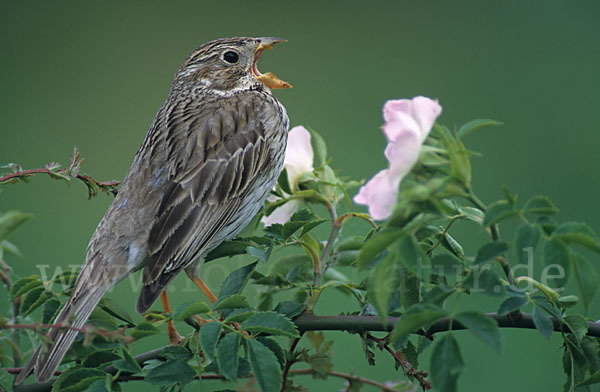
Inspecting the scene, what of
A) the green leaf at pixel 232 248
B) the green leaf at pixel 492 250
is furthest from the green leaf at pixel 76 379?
the green leaf at pixel 492 250

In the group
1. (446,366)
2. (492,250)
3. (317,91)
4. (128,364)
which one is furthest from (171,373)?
(317,91)

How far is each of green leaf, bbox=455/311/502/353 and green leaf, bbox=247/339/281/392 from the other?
322mm

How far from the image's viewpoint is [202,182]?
235 cm

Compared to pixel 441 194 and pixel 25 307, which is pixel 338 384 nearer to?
pixel 25 307

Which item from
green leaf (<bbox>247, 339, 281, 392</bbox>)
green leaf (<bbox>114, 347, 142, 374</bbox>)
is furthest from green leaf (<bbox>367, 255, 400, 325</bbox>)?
green leaf (<bbox>114, 347, 142, 374</bbox>)

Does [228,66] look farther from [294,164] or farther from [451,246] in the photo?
[451,246]

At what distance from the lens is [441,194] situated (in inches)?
45.2

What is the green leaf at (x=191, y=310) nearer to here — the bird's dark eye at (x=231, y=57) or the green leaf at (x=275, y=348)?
the green leaf at (x=275, y=348)

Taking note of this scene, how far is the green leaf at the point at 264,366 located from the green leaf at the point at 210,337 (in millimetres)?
59

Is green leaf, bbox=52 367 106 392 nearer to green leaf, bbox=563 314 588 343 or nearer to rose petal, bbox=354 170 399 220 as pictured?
rose petal, bbox=354 170 399 220

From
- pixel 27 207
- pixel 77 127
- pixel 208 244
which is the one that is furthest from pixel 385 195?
pixel 77 127

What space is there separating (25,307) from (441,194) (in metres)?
0.88

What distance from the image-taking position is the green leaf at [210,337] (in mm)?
1304

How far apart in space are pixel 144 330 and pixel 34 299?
→ 0.32 meters
